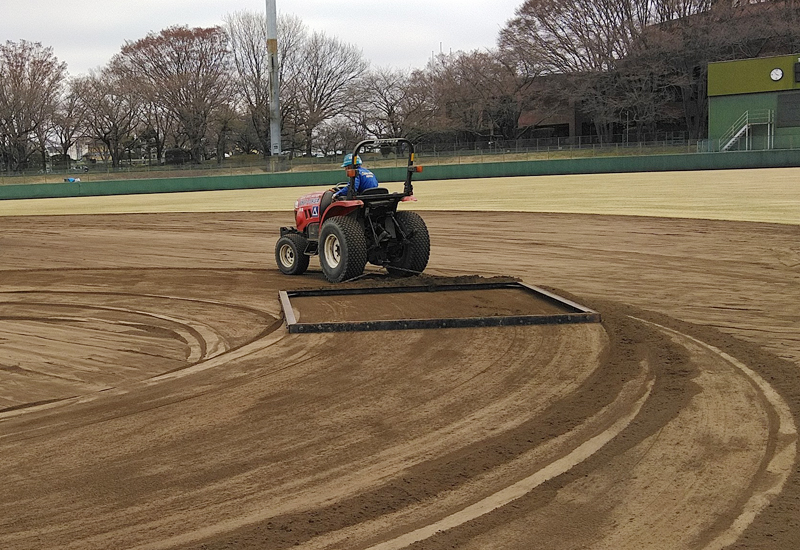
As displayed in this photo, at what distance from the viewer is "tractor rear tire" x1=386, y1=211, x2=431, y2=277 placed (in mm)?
10531

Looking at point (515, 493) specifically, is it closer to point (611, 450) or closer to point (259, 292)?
point (611, 450)

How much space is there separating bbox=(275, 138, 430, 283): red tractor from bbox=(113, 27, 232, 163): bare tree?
6042cm

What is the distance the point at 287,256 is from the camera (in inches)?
465

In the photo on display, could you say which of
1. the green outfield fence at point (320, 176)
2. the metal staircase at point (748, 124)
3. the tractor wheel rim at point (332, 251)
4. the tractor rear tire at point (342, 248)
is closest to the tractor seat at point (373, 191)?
the tractor rear tire at point (342, 248)

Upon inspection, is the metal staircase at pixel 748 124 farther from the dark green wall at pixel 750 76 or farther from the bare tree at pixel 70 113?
the bare tree at pixel 70 113

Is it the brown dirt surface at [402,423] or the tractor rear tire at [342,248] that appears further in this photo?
the tractor rear tire at [342,248]

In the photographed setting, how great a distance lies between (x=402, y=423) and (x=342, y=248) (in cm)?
510

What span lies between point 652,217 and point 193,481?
16.2m

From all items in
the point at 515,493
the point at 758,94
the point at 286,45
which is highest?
the point at 286,45

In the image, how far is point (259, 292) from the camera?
405 inches

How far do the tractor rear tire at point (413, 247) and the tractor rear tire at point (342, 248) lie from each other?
1.95 feet

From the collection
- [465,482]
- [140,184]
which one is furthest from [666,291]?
[140,184]

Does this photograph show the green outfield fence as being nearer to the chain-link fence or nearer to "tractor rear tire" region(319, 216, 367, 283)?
the chain-link fence

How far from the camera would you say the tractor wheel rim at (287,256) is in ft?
38.5
